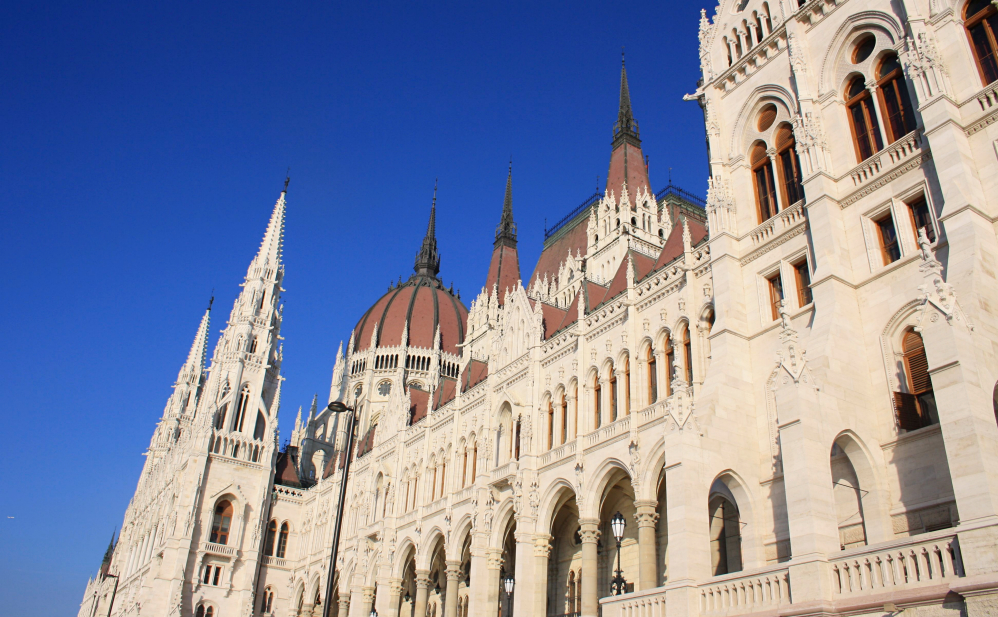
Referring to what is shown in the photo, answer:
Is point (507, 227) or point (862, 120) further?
point (507, 227)

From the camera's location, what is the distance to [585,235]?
2092 inches

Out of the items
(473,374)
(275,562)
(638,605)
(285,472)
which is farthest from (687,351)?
(285,472)

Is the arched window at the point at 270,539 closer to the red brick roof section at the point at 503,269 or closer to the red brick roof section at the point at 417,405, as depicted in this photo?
the red brick roof section at the point at 417,405

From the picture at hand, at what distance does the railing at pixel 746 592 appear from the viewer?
14.4m

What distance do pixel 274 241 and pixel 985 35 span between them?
178 feet

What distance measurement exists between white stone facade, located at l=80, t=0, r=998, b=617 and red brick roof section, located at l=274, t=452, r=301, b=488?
16.0m

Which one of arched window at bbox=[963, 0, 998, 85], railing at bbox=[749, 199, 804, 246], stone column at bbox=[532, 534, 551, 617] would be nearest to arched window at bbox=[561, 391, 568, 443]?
stone column at bbox=[532, 534, 551, 617]

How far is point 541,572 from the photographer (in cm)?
2853

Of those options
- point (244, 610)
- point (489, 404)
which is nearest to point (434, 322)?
point (244, 610)

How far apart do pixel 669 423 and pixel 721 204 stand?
25.1ft

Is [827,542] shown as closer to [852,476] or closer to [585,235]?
[852,476]

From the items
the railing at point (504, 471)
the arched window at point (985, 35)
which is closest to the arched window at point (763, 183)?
the arched window at point (985, 35)

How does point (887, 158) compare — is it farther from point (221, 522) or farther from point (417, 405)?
point (221, 522)

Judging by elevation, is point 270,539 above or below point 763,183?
below
